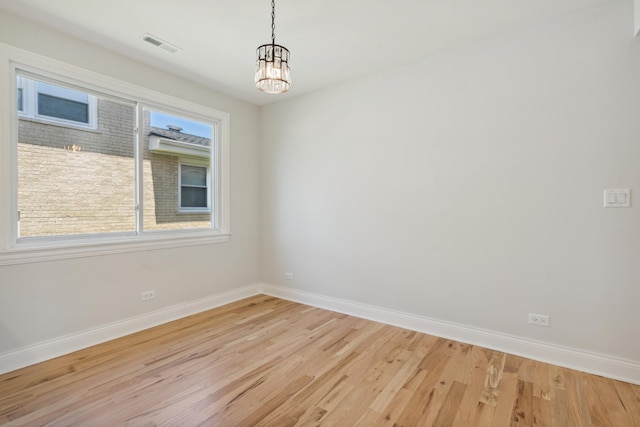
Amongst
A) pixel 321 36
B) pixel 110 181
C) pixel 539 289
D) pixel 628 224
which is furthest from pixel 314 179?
pixel 628 224

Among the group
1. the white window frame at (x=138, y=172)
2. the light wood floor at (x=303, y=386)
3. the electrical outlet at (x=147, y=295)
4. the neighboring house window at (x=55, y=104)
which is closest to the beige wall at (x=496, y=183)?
the light wood floor at (x=303, y=386)

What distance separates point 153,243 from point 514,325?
364 cm

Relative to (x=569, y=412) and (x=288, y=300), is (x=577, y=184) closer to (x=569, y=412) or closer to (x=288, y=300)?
(x=569, y=412)

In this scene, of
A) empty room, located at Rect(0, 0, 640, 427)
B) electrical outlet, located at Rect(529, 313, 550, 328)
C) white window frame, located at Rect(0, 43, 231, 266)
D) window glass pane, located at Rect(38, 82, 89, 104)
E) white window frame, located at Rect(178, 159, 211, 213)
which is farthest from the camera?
white window frame, located at Rect(178, 159, 211, 213)

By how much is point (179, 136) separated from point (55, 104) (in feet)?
3.78

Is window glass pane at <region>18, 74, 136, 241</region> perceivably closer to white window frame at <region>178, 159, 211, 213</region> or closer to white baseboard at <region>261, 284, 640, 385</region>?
white window frame at <region>178, 159, 211, 213</region>

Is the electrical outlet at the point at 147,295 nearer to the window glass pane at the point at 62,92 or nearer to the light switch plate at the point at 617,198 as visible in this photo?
the window glass pane at the point at 62,92

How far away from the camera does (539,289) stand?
248 cm

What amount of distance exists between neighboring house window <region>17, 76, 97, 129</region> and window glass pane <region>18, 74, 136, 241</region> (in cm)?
6

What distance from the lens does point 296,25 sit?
2.49 metres

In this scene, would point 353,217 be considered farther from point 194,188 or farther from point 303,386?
point 194,188

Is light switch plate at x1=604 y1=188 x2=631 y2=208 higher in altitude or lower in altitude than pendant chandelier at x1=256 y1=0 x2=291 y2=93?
lower

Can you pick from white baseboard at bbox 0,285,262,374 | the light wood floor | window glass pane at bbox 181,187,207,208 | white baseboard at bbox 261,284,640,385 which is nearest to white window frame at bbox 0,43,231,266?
window glass pane at bbox 181,187,207,208

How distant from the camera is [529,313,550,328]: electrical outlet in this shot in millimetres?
2453
